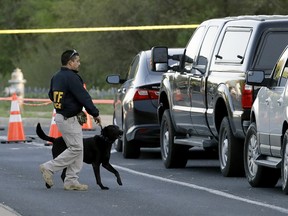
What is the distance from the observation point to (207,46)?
20.1 meters

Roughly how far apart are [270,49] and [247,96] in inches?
27.1

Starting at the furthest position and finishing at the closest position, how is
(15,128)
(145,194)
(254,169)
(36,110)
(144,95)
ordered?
(36,110) → (15,128) → (144,95) → (254,169) → (145,194)

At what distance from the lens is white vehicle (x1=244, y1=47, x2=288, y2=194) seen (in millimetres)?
16156

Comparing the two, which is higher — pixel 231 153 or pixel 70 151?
pixel 70 151

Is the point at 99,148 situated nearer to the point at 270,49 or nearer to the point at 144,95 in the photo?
the point at 270,49

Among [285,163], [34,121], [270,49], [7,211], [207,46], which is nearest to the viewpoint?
[7,211]

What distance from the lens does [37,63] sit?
8725 cm

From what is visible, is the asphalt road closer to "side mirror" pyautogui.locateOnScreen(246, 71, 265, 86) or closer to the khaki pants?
the khaki pants

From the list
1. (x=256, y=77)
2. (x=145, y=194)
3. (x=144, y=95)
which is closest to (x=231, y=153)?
(x=256, y=77)

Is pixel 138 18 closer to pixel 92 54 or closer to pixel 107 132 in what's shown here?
pixel 92 54

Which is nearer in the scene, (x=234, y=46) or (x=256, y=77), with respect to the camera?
(x=256, y=77)

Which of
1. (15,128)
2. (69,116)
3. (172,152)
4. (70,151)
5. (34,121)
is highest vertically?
(69,116)

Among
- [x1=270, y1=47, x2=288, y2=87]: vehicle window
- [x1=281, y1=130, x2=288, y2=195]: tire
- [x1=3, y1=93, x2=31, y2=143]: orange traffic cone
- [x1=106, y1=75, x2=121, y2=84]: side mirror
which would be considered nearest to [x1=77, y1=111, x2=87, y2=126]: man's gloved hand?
[x1=270, y1=47, x2=288, y2=87]: vehicle window

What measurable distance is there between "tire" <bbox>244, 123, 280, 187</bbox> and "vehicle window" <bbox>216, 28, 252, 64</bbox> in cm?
136
